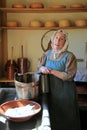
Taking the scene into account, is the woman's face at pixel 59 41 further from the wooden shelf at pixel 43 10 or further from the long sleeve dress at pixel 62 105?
the wooden shelf at pixel 43 10

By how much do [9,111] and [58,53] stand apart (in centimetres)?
101

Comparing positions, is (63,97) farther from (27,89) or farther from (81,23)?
(81,23)

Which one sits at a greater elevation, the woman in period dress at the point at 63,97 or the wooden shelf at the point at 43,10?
the wooden shelf at the point at 43,10

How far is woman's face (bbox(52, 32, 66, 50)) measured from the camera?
214cm

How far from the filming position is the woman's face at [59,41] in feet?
7.04

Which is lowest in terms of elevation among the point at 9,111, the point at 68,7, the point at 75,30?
the point at 9,111

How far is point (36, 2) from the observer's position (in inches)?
134

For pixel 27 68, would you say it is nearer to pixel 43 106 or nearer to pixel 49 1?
pixel 49 1

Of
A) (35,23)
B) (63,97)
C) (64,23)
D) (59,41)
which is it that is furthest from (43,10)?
(63,97)

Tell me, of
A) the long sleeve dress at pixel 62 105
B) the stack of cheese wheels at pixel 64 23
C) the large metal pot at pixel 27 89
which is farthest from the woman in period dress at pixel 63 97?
the stack of cheese wheels at pixel 64 23

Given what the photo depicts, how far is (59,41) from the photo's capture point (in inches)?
85.0

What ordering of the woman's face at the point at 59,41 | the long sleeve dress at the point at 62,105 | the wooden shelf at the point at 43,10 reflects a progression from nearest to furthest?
the long sleeve dress at the point at 62,105
the woman's face at the point at 59,41
the wooden shelf at the point at 43,10

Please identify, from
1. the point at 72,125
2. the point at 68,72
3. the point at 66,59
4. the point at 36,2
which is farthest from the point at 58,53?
the point at 36,2

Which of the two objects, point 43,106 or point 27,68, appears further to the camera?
point 27,68
